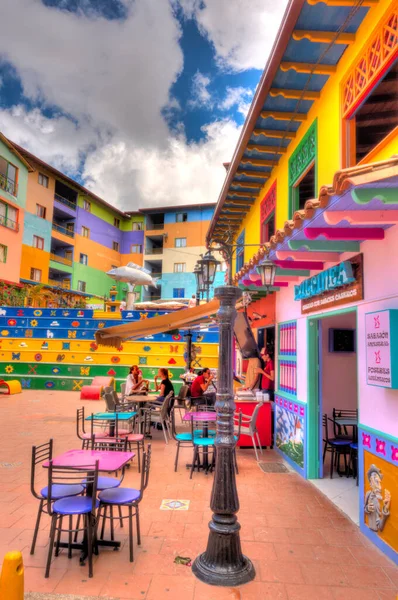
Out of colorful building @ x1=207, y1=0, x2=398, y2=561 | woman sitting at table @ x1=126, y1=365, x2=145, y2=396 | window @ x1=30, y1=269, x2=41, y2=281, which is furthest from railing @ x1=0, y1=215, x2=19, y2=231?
colorful building @ x1=207, y1=0, x2=398, y2=561

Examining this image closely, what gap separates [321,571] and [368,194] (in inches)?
139

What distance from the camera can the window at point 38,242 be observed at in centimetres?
3034

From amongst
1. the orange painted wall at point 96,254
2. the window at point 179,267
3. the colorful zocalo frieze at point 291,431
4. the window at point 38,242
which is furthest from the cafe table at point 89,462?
the window at point 179,267

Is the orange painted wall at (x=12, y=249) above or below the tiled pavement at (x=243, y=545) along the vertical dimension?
above

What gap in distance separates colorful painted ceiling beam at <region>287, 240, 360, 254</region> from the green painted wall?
24474mm

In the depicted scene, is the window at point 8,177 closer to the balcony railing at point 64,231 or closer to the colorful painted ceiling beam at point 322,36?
the balcony railing at point 64,231

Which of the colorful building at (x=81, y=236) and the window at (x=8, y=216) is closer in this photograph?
the window at (x=8, y=216)

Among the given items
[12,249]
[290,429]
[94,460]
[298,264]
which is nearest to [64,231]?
[12,249]

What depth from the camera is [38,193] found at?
30.9 m

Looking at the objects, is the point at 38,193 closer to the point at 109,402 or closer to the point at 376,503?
the point at 109,402

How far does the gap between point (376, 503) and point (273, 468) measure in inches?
121

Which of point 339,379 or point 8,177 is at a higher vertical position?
point 8,177

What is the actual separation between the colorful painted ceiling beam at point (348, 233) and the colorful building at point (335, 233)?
0.01 meters

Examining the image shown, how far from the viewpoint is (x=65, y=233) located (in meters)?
35.1
